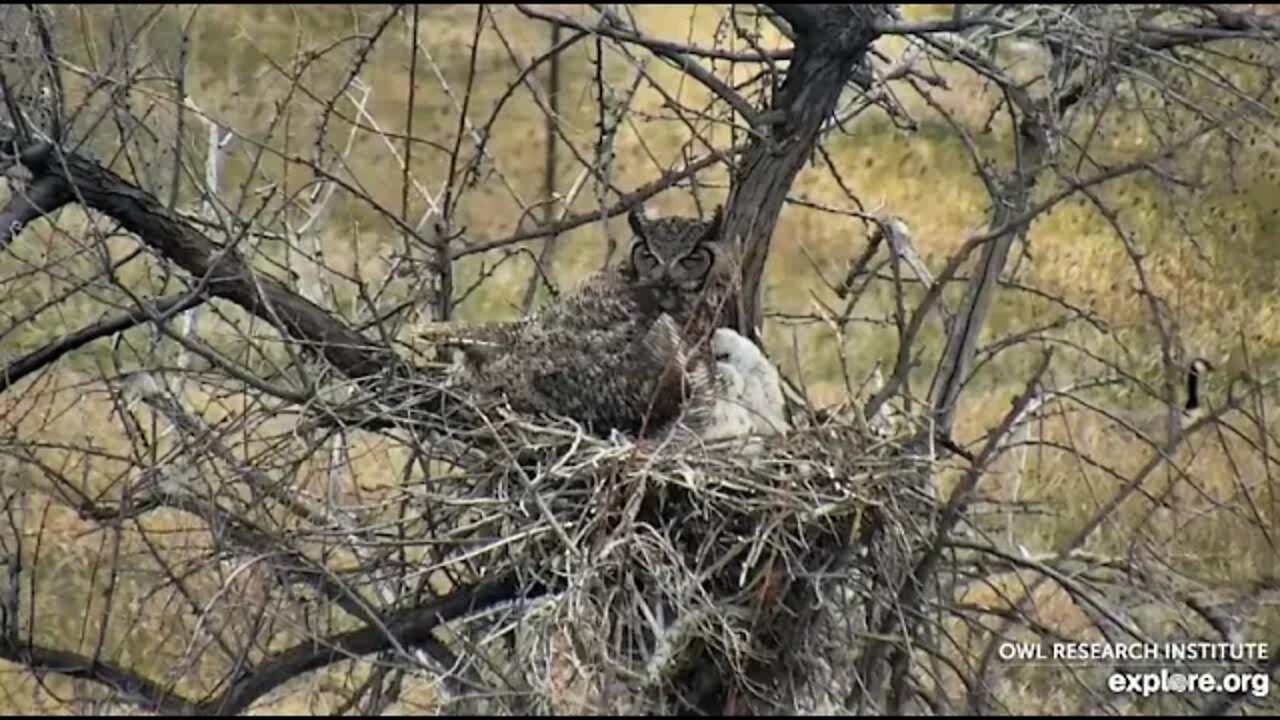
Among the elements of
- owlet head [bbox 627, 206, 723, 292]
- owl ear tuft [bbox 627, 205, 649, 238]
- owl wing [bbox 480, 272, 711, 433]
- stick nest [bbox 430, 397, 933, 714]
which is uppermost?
owl ear tuft [bbox 627, 205, 649, 238]

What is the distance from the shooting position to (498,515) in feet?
9.27

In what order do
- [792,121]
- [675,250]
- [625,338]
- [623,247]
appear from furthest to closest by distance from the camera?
[623,247] → [675,250] → [625,338] → [792,121]

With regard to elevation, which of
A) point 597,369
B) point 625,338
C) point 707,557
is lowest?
point 707,557

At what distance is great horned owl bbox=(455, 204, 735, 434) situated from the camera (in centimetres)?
332

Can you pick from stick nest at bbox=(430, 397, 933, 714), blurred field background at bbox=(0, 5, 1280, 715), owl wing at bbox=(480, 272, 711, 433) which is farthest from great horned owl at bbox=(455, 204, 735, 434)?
stick nest at bbox=(430, 397, 933, 714)

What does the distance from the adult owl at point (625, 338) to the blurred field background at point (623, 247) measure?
17cm

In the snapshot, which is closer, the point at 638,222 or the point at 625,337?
the point at 625,337

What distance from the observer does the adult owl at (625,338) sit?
3320 millimetres

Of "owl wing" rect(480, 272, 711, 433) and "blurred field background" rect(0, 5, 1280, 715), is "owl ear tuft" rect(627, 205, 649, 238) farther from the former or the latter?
"owl wing" rect(480, 272, 711, 433)

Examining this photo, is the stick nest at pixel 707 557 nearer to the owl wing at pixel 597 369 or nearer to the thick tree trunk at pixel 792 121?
the owl wing at pixel 597 369

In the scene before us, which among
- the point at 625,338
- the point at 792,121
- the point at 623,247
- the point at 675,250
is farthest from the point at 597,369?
the point at 623,247

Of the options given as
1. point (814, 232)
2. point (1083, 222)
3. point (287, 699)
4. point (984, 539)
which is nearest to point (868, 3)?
point (984, 539)

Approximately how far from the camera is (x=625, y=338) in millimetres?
3477

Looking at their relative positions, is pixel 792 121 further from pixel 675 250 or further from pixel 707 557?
pixel 707 557
